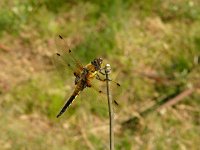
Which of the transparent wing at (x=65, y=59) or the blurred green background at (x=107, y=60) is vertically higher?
the blurred green background at (x=107, y=60)

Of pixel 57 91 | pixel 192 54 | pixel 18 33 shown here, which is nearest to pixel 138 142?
pixel 57 91

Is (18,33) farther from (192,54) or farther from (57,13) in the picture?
(192,54)

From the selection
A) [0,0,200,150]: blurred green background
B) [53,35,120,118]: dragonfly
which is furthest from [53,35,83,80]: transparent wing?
[0,0,200,150]: blurred green background

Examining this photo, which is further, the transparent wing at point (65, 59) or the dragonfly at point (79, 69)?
the transparent wing at point (65, 59)

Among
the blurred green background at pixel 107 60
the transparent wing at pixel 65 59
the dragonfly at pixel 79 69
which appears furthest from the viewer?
the blurred green background at pixel 107 60

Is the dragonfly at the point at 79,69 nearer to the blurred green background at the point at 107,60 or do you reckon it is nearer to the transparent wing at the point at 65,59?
the transparent wing at the point at 65,59

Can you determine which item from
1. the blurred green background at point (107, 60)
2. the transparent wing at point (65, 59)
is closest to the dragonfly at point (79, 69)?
the transparent wing at point (65, 59)

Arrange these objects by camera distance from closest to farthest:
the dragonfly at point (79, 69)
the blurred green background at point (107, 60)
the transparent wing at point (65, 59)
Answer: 1. the dragonfly at point (79, 69)
2. the transparent wing at point (65, 59)
3. the blurred green background at point (107, 60)

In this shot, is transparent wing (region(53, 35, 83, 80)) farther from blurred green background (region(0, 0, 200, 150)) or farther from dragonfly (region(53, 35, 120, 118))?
blurred green background (region(0, 0, 200, 150))

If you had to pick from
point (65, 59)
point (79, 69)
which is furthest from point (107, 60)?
point (79, 69)
